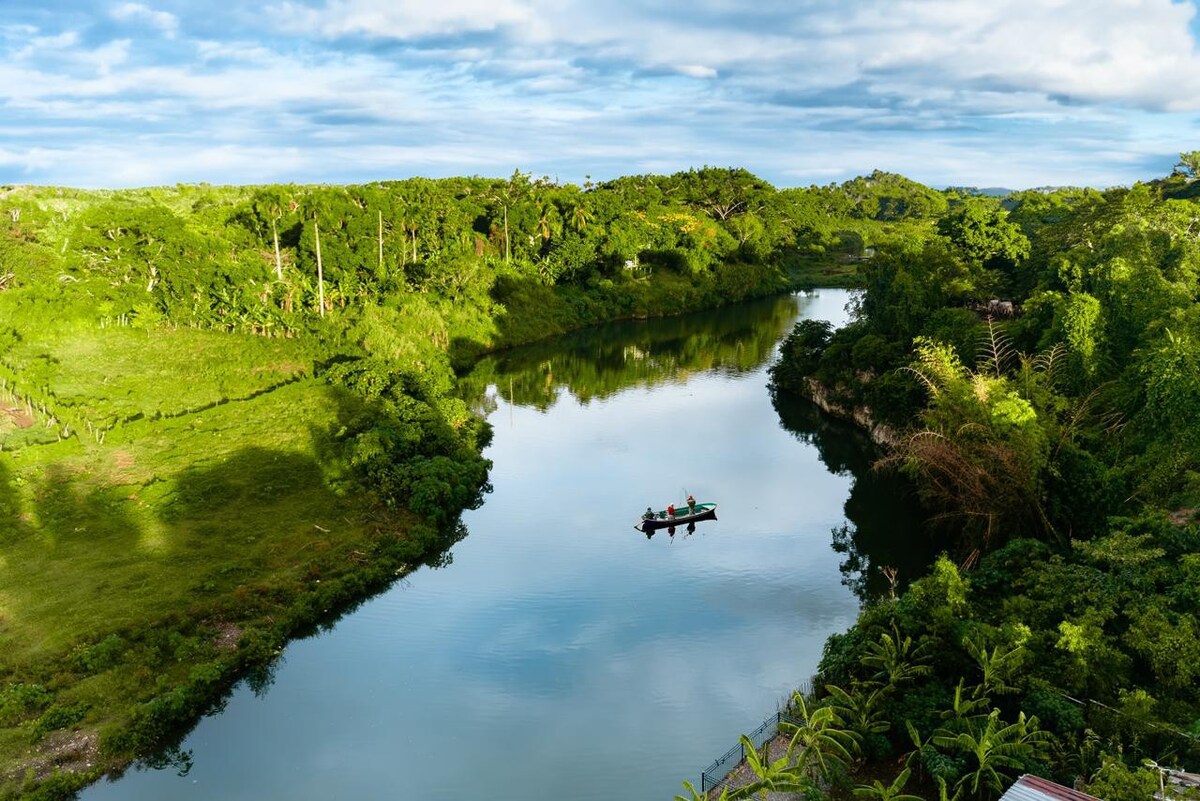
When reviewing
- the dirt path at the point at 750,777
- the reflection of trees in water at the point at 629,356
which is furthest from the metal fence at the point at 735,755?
the reflection of trees in water at the point at 629,356

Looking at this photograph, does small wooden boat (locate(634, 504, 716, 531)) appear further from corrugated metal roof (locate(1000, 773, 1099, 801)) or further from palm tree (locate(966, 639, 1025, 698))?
corrugated metal roof (locate(1000, 773, 1099, 801))

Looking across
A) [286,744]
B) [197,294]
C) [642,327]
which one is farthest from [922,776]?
[642,327]

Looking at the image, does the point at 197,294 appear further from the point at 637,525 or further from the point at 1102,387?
the point at 1102,387

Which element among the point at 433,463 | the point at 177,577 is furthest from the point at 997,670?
the point at 177,577

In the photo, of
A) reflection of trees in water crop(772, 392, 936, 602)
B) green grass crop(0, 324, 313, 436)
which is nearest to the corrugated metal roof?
reflection of trees in water crop(772, 392, 936, 602)

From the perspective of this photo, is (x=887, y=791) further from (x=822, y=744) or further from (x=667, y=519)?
(x=667, y=519)
